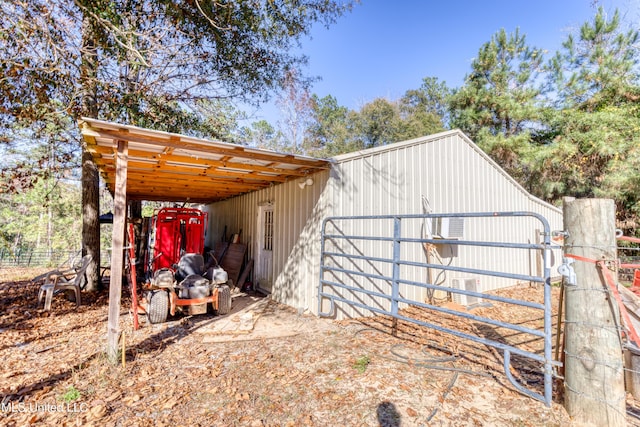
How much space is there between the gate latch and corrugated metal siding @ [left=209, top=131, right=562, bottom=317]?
115 inches

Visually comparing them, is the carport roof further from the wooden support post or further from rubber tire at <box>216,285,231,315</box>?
rubber tire at <box>216,285,231,315</box>

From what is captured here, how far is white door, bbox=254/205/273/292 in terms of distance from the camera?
22.3 feet

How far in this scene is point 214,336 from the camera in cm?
399

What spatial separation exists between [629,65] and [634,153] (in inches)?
169

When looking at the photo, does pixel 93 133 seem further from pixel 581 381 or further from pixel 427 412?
pixel 581 381

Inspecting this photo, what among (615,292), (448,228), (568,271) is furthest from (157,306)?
(448,228)

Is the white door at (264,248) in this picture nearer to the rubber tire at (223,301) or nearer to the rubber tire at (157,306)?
the rubber tire at (223,301)

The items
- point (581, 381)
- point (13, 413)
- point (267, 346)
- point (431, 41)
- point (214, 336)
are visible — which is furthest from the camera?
point (431, 41)

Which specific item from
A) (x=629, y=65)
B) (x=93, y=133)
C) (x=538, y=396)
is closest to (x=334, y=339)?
(x=538, y=396)

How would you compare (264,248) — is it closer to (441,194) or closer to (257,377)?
(441,194)

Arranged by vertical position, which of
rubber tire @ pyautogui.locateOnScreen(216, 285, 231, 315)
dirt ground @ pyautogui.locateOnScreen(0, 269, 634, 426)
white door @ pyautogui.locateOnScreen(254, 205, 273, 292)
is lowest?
dirt ground @ pyautogui.locateOnScreen(0, 269, 634, 426)

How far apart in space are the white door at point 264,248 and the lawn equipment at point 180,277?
1313 mm

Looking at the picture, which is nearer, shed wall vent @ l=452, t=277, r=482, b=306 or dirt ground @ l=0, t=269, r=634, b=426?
dirt ground @ l=0, t=269, r=634, b=426

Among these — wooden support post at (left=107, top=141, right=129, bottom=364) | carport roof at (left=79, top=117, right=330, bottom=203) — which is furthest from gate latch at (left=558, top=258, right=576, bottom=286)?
wooden support post at (left=107, top=141, right=129, bottom=364)
